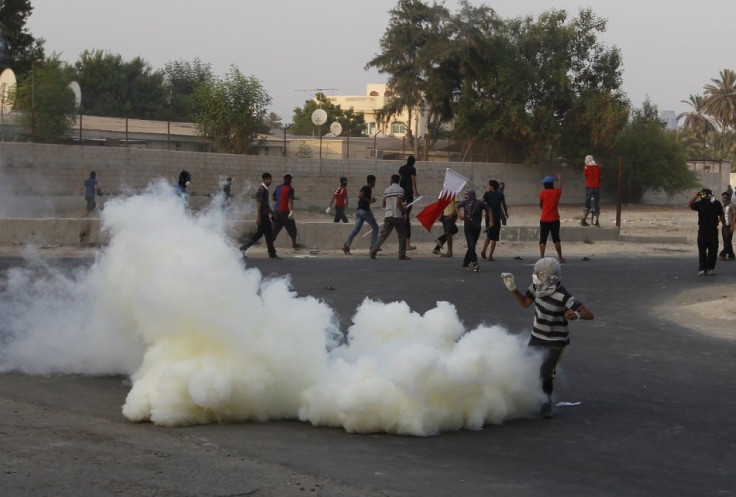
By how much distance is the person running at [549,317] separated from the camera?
8453 millimetres

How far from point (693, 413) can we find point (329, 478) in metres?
3.88

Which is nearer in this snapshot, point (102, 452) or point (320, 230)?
point (102, 452)

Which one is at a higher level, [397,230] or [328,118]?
[328,118]

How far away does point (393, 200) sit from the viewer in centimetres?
2103

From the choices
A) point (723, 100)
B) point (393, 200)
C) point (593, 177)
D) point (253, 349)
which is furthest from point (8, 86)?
point (723, 100)

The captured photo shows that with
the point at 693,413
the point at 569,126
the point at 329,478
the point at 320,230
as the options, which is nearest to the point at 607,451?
the point at 693,413

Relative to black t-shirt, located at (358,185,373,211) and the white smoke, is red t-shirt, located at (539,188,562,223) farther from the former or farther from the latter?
the white smoke

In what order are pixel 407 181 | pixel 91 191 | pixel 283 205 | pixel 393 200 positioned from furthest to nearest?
pixel 91 191, pixel 407 181, pixel 283 205, pixel 393 200

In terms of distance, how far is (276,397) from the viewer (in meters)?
8.09

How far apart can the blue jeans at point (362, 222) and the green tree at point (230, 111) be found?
23.1 metres

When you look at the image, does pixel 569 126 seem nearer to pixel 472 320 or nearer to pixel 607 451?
pixel 472 320

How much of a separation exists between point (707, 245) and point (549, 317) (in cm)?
1196

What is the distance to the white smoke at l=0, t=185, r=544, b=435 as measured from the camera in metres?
7.69

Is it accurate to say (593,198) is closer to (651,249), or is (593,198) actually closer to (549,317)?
(651,249)
